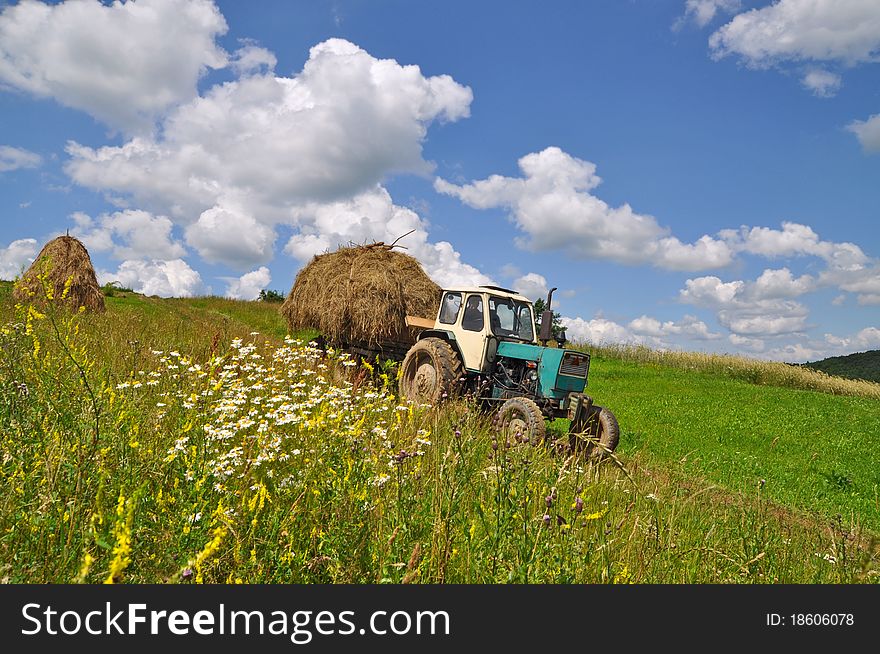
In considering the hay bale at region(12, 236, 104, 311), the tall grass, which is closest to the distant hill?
the tall grass

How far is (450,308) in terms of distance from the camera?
970 centimetres

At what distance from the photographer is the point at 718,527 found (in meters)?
4.75

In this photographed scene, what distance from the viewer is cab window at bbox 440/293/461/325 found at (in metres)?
9.55

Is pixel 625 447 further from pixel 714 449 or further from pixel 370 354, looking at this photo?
pixel 370 354

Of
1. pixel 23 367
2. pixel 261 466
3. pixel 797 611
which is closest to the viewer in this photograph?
pixel 797 611

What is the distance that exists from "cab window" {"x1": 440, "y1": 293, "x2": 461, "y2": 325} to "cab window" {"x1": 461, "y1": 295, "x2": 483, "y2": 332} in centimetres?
24

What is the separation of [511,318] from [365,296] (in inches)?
116

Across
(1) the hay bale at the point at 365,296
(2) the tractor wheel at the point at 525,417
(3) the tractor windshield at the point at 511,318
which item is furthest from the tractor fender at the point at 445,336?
(2) the tractor wheel at the point at 525,417

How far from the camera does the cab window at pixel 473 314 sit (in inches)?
354

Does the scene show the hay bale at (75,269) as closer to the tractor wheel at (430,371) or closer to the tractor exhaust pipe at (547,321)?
the tractor wheel at (430,371)

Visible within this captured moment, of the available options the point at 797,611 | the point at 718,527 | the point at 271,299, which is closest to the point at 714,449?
the point at 718,527

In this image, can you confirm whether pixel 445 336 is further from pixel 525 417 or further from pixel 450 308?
pixel 525 417

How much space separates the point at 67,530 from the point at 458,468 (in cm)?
191

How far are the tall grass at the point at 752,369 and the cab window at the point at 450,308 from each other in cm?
1803
